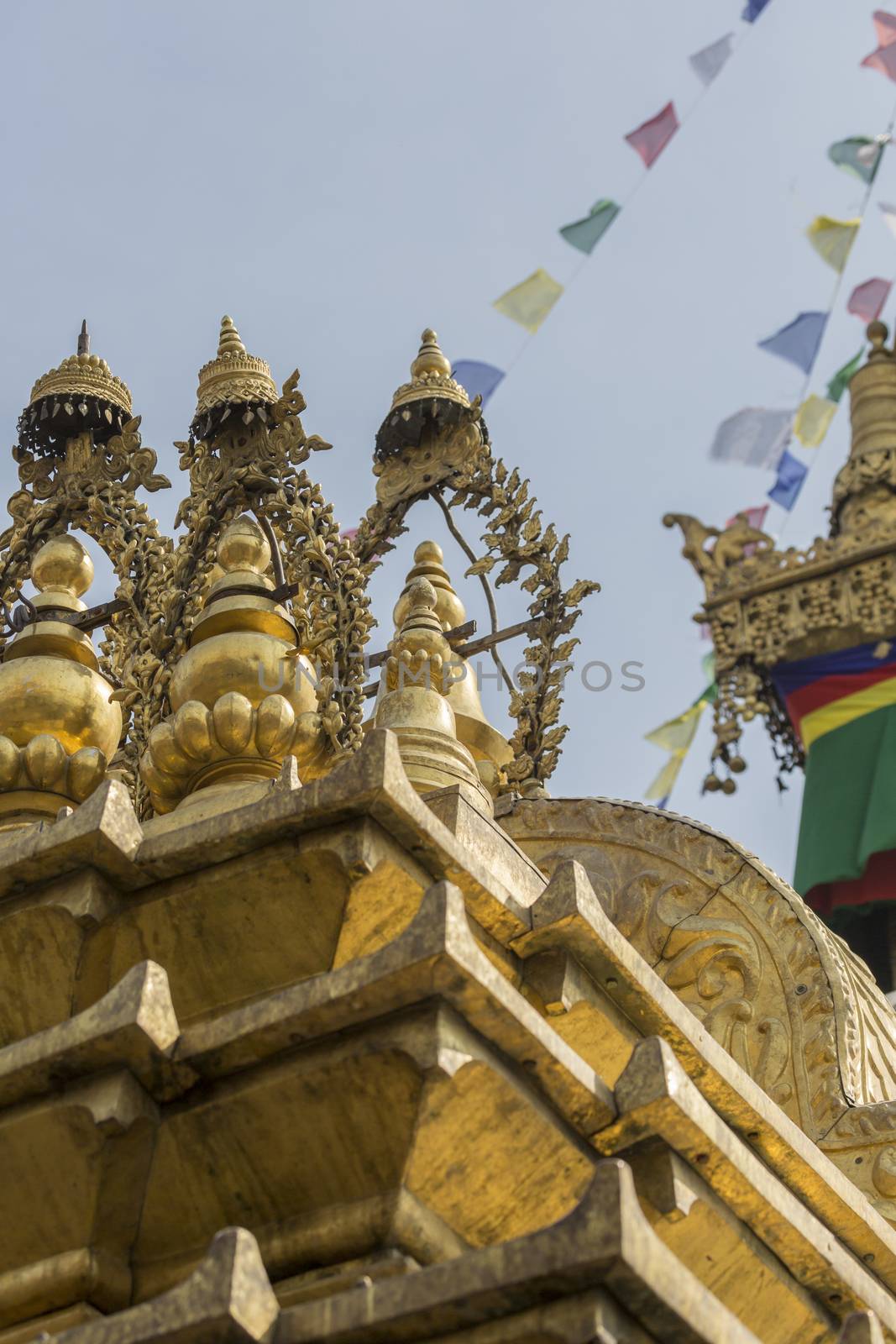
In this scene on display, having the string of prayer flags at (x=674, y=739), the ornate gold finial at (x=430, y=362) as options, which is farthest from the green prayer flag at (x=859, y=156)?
the ornate gold finial at (x=430, y=362)

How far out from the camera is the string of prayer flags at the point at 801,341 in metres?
22.5

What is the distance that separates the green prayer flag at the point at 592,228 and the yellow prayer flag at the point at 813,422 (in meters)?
4.86

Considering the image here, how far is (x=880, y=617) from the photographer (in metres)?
25.2

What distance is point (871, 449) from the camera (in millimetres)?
26828

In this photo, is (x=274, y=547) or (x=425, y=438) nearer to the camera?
(x=274, y=547)

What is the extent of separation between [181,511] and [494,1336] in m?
4.71

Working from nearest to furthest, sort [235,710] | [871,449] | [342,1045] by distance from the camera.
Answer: [342,1045] < [235,710] < [871,449]

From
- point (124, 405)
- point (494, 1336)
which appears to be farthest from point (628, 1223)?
point (124, 405)

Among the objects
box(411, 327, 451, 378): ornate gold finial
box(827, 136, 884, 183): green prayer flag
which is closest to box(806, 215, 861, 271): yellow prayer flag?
box(827, 136, 884, 183): green prayer flag

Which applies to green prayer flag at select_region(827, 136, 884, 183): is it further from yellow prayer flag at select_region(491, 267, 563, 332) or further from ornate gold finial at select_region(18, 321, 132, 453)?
ornate gold finial at select_region(18, 321, 132, 453)

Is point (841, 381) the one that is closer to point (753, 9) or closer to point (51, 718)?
point (753, 9)

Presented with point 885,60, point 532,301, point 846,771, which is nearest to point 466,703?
point 532,301

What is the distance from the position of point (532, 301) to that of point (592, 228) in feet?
4.43

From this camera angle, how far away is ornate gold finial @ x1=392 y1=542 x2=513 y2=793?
920 cm
